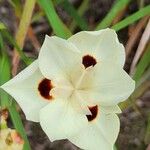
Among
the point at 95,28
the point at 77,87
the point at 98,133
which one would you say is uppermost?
the point at 77,87

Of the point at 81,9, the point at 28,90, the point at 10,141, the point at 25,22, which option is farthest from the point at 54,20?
→ the point at 81,9

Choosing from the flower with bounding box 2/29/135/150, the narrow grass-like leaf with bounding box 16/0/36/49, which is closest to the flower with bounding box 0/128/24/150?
the flower with bounding box 2/29/135/150

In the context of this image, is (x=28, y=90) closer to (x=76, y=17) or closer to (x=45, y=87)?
(x=45, y=87)

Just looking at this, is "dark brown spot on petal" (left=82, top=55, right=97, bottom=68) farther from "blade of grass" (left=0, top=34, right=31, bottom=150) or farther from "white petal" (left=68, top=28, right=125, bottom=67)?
"blade of grass" (left=0, top=34, right=31, bottom=150)

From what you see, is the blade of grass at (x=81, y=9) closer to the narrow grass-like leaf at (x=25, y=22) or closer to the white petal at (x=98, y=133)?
the narrow grass-like leaf at (x=25, y=22)

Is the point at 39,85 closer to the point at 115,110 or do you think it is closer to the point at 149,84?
the point at 115,110

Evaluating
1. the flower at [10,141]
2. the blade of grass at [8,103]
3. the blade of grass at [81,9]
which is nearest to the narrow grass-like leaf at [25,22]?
the blade of grass at [8,103]
